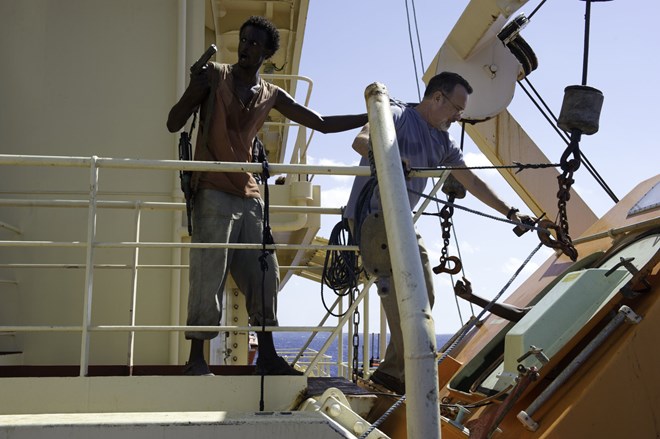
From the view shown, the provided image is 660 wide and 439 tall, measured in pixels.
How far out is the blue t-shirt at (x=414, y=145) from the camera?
4172mm

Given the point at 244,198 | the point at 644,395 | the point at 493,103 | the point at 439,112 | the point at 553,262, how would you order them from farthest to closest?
the point at 493,103, the point at 553,262, the point at 439,112, the point at 244,198, the point at 644,395

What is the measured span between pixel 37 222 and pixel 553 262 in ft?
11.4

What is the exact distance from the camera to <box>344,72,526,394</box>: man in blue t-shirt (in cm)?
399

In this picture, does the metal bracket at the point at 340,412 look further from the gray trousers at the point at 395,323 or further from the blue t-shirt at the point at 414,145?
the blue t-shirt at the point at 414,145

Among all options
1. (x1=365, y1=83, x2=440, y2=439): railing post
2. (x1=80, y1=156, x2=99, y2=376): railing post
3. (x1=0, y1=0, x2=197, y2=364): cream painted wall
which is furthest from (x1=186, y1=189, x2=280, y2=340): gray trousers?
(x1=0, y1=0, x2=197, y2=364): cream painted wall

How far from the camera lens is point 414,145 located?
420 centimetres

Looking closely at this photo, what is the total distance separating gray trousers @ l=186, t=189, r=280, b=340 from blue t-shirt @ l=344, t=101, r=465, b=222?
0.54m

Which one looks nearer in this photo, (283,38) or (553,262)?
(553,262)

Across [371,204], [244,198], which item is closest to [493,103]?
[371,204]

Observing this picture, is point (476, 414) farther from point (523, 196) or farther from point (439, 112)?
point (523, 196)

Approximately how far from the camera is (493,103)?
658cm

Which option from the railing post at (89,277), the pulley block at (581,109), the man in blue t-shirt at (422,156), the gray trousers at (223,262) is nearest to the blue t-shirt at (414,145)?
the man in blue t-shirt at (422,156)

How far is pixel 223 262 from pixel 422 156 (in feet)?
3.95

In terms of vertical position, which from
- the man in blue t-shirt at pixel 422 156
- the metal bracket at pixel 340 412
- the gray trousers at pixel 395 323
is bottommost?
the metal bracket at pixel 340 412
